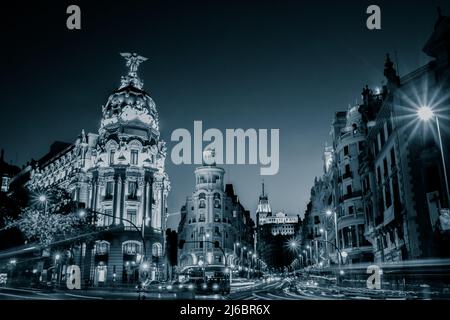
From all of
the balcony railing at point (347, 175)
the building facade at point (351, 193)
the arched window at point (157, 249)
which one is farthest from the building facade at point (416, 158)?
the arched window at point (157, 249)

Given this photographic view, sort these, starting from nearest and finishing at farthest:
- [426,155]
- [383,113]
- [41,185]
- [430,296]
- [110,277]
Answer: [430,296], [426,155], [383,113], [110,277], [41,185]

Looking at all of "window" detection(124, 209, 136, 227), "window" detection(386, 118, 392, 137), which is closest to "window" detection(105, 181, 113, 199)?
"window" detection(124, 209, 136, 227)

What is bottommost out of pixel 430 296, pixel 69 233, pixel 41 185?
pixel 430 296

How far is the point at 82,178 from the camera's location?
221ft

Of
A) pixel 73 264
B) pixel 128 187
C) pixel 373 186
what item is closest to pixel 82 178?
pixel 128 187

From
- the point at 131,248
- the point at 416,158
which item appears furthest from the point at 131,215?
the point at 416,158

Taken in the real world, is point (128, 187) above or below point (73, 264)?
above

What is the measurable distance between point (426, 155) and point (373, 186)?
13.1m

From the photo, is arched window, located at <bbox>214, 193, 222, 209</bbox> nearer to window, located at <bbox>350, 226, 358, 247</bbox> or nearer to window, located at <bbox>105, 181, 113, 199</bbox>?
window, located at <bbox>105, 181, 113, 199</bbox>

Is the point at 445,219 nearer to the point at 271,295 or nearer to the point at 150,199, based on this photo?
the point at 271,295

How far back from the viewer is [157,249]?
64375mm

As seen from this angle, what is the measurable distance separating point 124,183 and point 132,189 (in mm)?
1598
